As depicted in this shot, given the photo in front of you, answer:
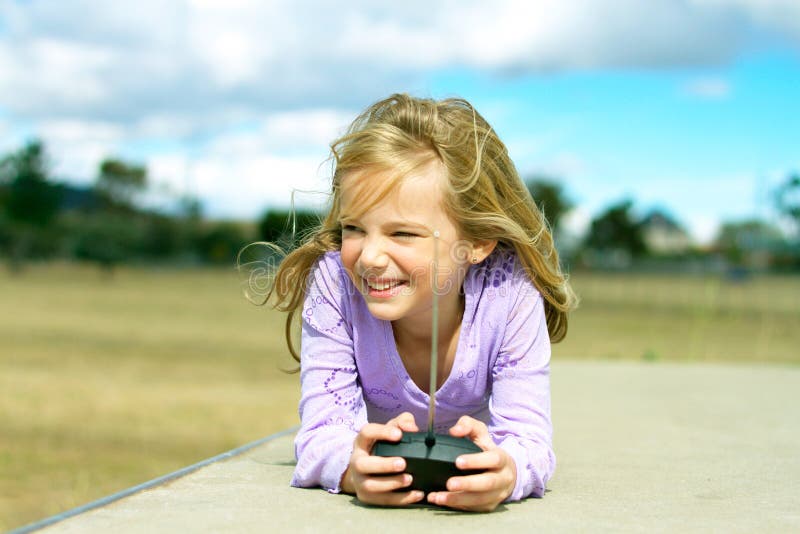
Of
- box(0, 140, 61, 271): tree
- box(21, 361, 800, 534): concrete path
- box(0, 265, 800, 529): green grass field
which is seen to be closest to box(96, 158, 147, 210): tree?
box(0, 140, 61, 271): tree

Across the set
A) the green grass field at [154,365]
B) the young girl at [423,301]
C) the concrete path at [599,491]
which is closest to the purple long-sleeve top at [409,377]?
the young girl at [423,301]

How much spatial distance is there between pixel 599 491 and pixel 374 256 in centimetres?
86

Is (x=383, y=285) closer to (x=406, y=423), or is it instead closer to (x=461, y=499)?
(x=406, y=423)

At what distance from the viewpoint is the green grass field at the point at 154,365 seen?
515 cm

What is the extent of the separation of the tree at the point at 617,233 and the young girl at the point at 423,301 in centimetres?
7005

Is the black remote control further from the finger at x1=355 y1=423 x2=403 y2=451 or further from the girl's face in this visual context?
the girl's face

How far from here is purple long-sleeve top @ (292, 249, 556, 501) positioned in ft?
7.31

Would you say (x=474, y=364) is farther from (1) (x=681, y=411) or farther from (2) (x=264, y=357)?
(2) (x=264, y=357)

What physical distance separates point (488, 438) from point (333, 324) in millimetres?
650

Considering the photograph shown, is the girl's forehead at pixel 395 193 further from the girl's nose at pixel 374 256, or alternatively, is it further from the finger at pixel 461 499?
the finger at pixel 461 499

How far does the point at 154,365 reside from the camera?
1058cm

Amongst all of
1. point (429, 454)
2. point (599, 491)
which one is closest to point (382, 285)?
point (429, 454)

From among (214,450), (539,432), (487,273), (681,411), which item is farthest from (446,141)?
(214,450)

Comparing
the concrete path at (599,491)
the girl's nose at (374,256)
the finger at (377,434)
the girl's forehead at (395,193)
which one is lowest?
the concrete path at (599,491)
